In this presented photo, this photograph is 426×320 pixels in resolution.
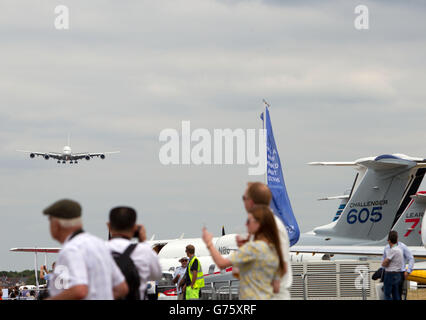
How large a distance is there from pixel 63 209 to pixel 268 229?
202 cm

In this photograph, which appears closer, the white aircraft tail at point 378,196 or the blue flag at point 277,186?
the blue flag at point 277,186

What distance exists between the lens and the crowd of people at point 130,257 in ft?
17.9

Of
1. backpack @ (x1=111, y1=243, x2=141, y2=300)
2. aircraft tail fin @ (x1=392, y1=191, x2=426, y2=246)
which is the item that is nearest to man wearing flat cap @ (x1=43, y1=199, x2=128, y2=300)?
backpack @ (x1=111, y1=243, x2=141, y2=300)

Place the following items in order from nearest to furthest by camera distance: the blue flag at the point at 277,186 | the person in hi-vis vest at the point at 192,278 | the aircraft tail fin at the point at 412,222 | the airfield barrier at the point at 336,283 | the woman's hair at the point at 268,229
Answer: the woman's hair at the point at 268,229, the person in hi-vis vest at the point at 192,278, the airfield barrier at the point at 336,283, the blue flag at the point at 277,186, the aircraft tail fin at the point at 412,222

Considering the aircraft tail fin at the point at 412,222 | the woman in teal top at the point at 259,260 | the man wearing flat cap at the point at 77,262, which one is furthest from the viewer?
the aircraft tail fin at the point at 412,222

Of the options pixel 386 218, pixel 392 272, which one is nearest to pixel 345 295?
pixel 392 272

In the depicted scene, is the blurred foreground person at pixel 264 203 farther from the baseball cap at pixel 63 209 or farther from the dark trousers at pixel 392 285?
the dark trousers at pixel 392 285

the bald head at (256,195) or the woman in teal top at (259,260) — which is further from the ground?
the bald head at (256,195)

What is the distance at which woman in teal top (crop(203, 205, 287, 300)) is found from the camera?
22.0 feet

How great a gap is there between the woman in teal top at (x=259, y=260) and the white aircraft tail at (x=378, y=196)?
29.1m

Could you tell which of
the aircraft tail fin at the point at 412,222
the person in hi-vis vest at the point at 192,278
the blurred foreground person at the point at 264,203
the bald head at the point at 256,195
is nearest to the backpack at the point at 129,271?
the blurred foreground person at the point at 264,203

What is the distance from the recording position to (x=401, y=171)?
35812mm
